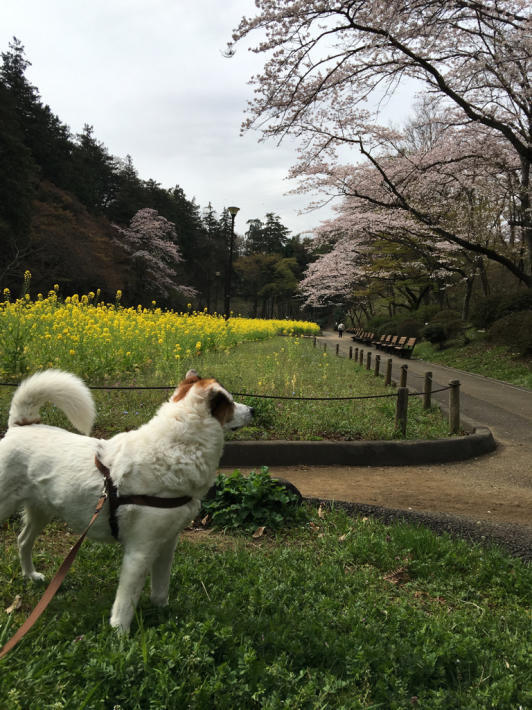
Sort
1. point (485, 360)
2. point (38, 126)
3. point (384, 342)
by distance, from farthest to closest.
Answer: point (38, 126)
point (384, 342)
point (485, 360)

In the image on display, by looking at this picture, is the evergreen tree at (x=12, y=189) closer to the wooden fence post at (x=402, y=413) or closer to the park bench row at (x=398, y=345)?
the park bench row at (x=398, y=345)

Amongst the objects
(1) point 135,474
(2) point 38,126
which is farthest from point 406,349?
(2) point 38,126

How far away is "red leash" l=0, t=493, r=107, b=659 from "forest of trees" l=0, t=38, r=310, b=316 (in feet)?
46.2

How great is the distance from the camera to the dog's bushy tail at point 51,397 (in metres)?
2.36

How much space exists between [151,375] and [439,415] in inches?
218

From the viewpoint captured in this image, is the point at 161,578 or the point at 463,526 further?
the point at 463,526

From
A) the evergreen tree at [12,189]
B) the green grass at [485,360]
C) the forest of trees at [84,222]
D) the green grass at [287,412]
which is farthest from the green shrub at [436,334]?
the evergreen tree at [12,189]

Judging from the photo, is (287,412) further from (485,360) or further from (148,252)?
(148,252)

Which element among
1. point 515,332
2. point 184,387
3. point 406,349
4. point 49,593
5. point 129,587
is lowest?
point 129,587

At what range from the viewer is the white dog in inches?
80.2

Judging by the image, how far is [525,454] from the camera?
6484 millimetres

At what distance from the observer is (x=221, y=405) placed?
221 cm

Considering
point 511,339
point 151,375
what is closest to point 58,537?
point 151,375

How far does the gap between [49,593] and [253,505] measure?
Result: 7.18 feet
